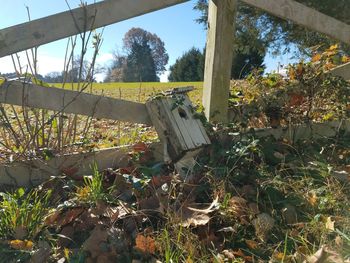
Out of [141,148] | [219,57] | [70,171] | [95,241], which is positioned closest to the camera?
[95,241]

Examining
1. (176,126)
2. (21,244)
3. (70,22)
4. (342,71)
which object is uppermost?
(70,22)

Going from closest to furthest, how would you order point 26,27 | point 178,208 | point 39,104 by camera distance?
point 178,208, point 26,27, point 39,104

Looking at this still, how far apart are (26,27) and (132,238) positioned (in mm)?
1501

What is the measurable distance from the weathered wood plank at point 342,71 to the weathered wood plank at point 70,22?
1.88 meters

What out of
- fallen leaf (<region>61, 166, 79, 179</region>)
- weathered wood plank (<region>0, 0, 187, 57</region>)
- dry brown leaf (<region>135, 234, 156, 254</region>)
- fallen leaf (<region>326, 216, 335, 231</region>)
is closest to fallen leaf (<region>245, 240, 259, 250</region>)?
fallen leaf (<region>326, 216, 335, 231</region>)

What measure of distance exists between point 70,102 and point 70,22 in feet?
1.81

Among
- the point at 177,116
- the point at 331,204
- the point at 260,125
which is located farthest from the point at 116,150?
the point at 331,204

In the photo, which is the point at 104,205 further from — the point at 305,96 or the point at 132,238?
the point at 305,96

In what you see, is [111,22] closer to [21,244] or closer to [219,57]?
[219,57]

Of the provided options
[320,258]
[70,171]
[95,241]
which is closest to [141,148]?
[70,171]

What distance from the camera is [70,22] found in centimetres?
271

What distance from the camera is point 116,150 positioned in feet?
10.4

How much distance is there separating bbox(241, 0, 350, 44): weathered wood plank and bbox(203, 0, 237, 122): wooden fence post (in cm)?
24

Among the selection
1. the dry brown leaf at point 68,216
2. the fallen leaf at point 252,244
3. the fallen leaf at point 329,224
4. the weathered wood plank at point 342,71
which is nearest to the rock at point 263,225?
the fallen leaf at point 252,244
